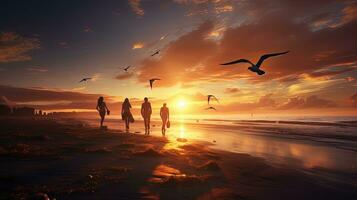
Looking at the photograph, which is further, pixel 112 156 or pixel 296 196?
pixel 112 156

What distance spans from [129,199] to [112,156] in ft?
19.8

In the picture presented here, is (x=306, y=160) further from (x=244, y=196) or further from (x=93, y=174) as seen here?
(x=93, y=174)

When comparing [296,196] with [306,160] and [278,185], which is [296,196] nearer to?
[278,185]

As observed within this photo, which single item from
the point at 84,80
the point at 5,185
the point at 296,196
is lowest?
the point at 296,196

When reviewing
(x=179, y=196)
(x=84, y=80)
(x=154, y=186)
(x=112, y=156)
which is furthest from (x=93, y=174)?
(x=84, y=80)

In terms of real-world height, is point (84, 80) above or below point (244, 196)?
above

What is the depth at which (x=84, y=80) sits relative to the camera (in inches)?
1158

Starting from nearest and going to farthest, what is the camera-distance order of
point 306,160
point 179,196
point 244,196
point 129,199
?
1. point 129,199
2. point 179,196
3. point 244,196
4. point 306,160

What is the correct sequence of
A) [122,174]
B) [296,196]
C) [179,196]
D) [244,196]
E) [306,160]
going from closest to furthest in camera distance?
[179,196]
[244,196]
[296,196]
[122,174]
[306,160]

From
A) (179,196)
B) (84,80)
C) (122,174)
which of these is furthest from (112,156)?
(84,80)

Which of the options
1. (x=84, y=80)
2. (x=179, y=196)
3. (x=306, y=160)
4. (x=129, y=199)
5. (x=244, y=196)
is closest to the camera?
(x=129, y=199)

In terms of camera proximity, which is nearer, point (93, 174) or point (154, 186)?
point (154, 186)

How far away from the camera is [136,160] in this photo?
38.0 ft

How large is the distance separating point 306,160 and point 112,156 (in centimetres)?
973
